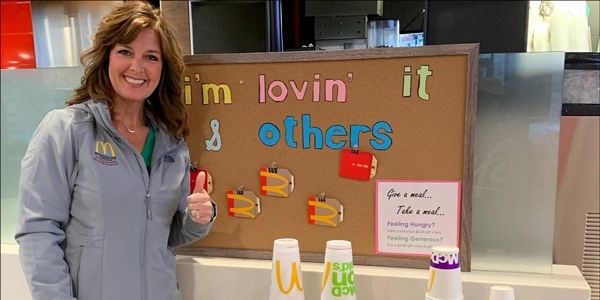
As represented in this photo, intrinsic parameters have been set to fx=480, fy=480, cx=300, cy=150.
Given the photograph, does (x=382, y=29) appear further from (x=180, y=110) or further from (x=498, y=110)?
(x=180, y=110)

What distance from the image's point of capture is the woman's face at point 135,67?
1.13 metres

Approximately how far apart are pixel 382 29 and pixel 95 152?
1.28 metres

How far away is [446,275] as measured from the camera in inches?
40.5

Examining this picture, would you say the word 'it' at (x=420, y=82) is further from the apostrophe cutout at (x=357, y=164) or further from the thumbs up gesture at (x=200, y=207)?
the thumbs up gesture at (x=200, y=207)

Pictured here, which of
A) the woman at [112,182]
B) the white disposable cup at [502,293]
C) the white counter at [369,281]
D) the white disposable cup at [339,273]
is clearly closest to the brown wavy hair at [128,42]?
the woman at [112,182]

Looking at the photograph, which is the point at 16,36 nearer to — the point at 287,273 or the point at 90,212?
the point at 90,212

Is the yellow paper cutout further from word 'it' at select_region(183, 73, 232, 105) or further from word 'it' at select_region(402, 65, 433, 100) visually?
word 'it' at select_region(402, 65, 433, 100)

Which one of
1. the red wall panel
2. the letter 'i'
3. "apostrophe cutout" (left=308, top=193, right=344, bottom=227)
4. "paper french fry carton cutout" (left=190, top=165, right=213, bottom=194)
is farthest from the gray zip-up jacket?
the red wall panel

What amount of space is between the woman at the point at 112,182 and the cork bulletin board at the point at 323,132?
0.12m

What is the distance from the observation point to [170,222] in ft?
4.01

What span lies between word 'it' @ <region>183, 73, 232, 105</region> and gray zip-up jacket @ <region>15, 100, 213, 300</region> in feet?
0.70

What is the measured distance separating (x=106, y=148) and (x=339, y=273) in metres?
0.61

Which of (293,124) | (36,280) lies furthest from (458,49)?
(36,280)

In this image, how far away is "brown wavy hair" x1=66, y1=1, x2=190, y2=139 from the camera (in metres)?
1.12
